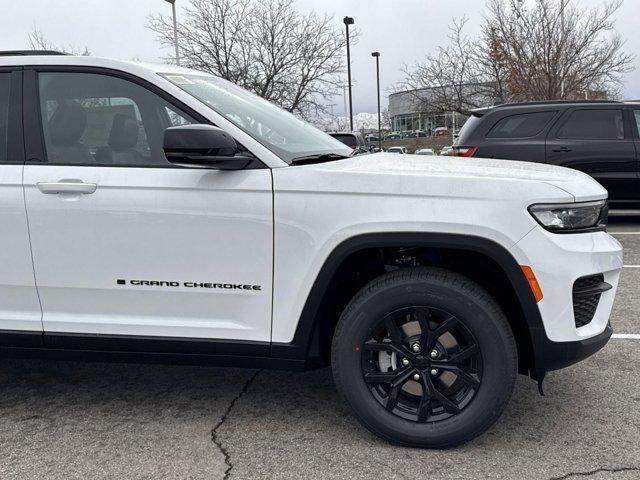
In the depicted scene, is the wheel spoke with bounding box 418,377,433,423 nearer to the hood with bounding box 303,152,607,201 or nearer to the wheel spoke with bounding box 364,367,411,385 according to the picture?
the wheel spoke with bounding box 364,367,411,385

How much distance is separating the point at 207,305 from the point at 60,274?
28.6 inches

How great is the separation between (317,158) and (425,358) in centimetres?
110

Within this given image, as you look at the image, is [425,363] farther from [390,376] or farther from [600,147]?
[600,147]

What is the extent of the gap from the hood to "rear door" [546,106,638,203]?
6.18 metres

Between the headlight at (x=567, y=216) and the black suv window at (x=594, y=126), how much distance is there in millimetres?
6664

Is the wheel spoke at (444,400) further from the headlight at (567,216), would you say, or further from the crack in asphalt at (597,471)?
the headlight at (567,216)

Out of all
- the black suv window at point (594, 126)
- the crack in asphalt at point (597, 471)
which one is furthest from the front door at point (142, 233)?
the black suv window at point (594, 126)

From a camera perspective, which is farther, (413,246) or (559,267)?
(413,246)

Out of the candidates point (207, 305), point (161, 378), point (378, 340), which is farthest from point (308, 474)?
point (161, 378)

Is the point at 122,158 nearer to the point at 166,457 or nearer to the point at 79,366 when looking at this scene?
the point at 166,457

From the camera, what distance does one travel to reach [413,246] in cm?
276

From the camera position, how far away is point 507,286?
2.89 m

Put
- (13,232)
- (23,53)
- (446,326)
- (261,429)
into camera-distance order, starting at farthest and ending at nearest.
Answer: (23,53)
(261,429)
(13,232)
(446,326)

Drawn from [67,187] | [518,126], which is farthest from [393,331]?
[518,126]
